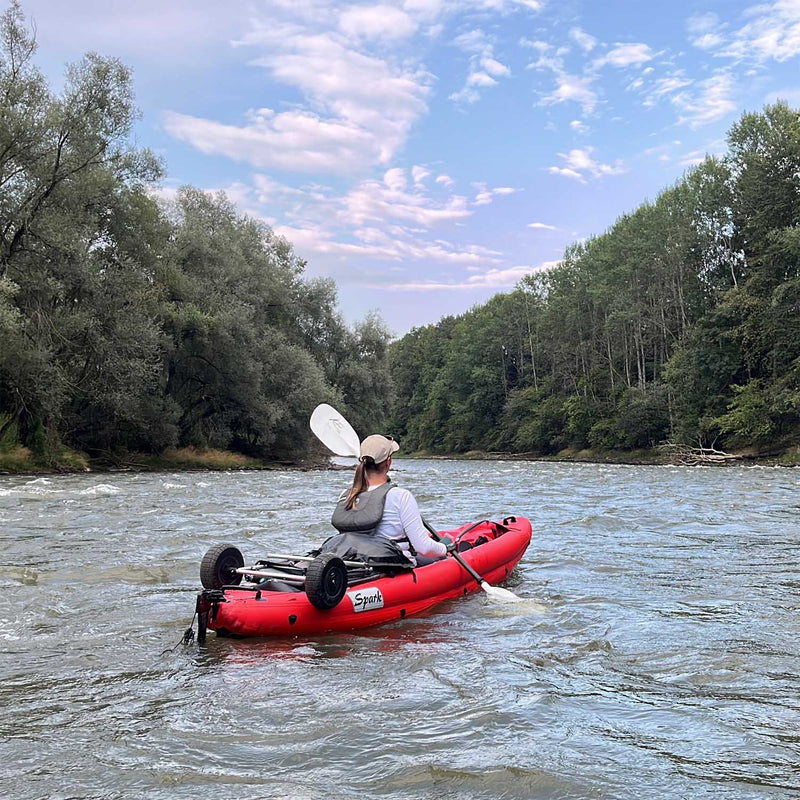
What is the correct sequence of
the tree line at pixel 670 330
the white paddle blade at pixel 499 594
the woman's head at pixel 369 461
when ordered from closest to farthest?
the woman's head at pixel 369 461 → the white paddle blade at pixel 499 594 → the tree line at pixel 670 330

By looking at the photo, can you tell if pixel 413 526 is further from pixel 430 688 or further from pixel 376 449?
pixel 430 688

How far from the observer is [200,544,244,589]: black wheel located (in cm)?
469

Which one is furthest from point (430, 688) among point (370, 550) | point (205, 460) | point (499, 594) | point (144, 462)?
point (205, 460)

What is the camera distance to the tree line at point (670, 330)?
2780 cm

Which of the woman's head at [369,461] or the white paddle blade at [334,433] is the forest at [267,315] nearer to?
the white paddle blade at [334,433]

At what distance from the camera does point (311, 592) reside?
14.2ft

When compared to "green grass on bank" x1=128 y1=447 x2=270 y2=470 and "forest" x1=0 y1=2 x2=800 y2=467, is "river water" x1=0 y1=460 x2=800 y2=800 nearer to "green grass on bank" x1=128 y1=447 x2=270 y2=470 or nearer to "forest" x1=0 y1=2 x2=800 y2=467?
"forest" x1=0 y1=2 x2=800 y2=467

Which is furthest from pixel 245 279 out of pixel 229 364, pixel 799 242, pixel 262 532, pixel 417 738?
pixel 417 738

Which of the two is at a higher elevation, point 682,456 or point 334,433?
point 334,433

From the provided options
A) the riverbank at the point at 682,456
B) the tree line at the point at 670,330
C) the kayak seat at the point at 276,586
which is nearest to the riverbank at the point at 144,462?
the riverbank at the point at 682,456

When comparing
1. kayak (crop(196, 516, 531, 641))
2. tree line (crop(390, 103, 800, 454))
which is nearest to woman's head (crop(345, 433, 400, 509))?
kayak (crop(196, 516, 531, 641))

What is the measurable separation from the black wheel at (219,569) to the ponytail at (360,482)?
806 mm

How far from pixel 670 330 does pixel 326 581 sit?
3519 cm

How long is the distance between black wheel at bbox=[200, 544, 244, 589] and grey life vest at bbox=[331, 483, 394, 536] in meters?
0.70
